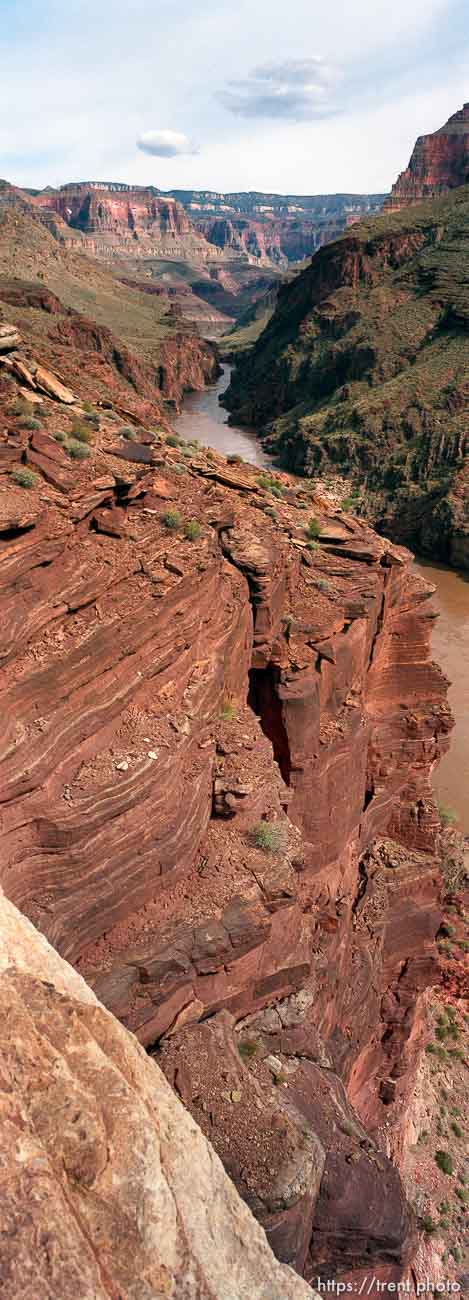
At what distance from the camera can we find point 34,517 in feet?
30.0

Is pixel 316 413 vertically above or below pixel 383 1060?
above

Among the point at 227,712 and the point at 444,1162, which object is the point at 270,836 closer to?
the point at 227,712

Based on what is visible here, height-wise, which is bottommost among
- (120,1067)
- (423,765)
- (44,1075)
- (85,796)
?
→ (423,765)

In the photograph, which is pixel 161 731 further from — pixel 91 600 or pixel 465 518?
pixel 465 518

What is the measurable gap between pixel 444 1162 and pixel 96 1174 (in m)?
13.4

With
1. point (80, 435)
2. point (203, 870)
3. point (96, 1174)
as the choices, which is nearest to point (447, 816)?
point (203, 870)

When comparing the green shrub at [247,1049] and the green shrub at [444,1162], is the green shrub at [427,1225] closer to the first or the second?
the green shrub at [444,1162]

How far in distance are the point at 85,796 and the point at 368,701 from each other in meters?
8.29

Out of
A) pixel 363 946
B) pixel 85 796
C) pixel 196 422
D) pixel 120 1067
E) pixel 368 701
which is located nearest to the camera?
pixel 120 1067

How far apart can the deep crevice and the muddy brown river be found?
13634 millimetres

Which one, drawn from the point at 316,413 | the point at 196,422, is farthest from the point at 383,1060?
the point at 196,422

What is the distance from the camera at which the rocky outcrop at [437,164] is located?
124625 millimetres

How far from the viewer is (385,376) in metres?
67.8

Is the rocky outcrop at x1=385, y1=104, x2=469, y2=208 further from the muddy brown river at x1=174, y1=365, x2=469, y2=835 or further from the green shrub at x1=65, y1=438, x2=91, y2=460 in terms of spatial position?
the green shrub at x1=65, y1=438, x2=91, y2=460
